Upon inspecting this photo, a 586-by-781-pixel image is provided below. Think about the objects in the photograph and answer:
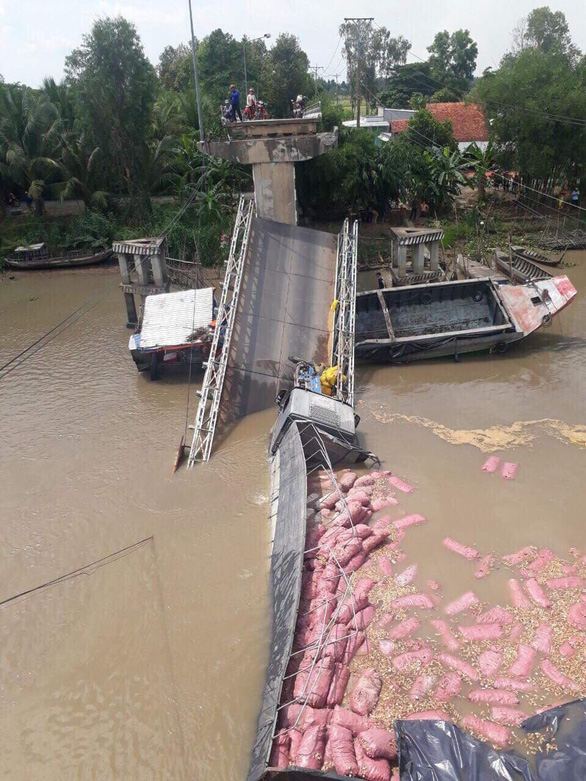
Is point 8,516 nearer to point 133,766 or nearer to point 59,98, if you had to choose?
point 133,766

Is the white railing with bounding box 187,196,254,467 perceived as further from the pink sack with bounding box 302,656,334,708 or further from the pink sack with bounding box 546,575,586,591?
the pink sack with bounding box 546,575,586,591

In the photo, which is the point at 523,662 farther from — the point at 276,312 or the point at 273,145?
the point at 273,145

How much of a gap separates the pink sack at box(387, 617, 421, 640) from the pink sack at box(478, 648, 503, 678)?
0.98 metres

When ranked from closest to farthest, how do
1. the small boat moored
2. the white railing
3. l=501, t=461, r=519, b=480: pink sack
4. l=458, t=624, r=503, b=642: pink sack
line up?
l=458, t=624, r=503, b=642: pink sack, l=501, t=461, r=519, b=480: pink sack, the white railing, the small boat moored

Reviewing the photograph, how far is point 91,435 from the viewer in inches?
583

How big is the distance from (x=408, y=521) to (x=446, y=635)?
2.61m

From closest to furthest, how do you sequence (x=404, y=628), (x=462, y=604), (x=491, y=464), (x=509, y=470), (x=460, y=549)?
(x=404, y=628) < (x=462, y=604) < (x=460, y=549) < (x=509, y=470) < (x=491, y=464)

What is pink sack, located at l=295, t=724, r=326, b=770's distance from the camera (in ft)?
21.4

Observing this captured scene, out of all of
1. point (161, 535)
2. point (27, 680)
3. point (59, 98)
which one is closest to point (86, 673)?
point (27, 680)

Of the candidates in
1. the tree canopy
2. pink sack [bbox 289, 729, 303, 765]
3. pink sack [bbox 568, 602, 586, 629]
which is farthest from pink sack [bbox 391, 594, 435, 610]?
the tree canopy

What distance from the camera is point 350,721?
701 centimetres

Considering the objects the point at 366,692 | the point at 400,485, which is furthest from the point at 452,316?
the point at 366,692

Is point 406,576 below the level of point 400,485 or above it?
below

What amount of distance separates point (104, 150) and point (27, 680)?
28.9 metres
